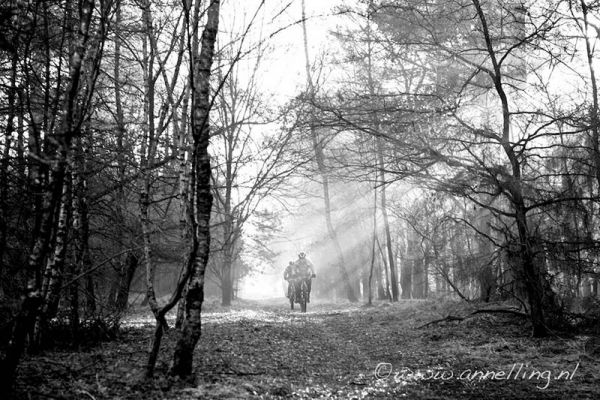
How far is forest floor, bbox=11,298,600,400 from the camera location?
13.9 feet

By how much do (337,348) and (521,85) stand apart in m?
7.47

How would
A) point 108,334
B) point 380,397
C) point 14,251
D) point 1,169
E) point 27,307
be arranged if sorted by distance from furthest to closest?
point 108,334 → point 14,251 → point 380,397 → point 1,169 → point 27,307

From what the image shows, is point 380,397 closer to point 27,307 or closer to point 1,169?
point 27,307

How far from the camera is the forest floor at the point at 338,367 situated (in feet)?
13.9

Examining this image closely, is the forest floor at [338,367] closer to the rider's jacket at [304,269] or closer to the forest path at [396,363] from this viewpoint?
the forest path at [396,363]

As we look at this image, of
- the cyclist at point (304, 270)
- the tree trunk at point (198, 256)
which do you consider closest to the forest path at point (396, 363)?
the tree trunk at point (198, 256)

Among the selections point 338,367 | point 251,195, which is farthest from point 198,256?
point 251,195

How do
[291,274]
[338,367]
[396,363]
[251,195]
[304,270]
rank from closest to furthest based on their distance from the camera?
1. [338,367]
2. [396,363]
3. [251,195]
4. [304,270]
5. [291,274]

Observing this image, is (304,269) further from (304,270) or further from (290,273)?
(290,273)

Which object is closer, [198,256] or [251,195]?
[198,256]

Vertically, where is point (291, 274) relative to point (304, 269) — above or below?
below

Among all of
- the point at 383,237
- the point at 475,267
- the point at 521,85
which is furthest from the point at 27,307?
the point at 383,237

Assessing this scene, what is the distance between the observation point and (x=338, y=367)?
620 centimetres

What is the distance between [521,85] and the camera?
10406 mm
